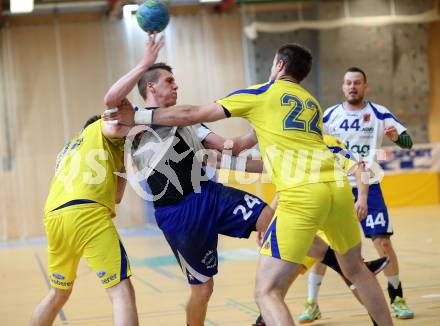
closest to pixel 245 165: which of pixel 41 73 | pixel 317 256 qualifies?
pixel 317 256

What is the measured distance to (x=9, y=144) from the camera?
20672mm

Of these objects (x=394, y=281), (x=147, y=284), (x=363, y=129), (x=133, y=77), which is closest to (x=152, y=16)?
(x=133, y=77)

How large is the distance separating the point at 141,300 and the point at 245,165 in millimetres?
3365

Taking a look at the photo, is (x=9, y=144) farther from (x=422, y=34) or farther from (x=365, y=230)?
(x=365, y=230)

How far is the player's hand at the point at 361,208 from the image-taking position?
253 inches

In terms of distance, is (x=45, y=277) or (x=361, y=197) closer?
(x=361, y=197)

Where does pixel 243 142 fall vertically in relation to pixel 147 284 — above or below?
above

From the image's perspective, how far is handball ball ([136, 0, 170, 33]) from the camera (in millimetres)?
4953

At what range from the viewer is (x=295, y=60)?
478cm

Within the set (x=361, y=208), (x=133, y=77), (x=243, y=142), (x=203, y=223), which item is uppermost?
(x=133, y=77)

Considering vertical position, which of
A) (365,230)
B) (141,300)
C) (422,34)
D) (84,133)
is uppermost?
(422,34)

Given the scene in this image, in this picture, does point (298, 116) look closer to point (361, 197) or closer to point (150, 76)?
point (150, 76)

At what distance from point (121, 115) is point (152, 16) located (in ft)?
2.33

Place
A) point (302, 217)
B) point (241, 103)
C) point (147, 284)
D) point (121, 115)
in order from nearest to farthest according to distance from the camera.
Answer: point (302, 217)
point (241, 103)
point (121, 115)
point (147, 284)
